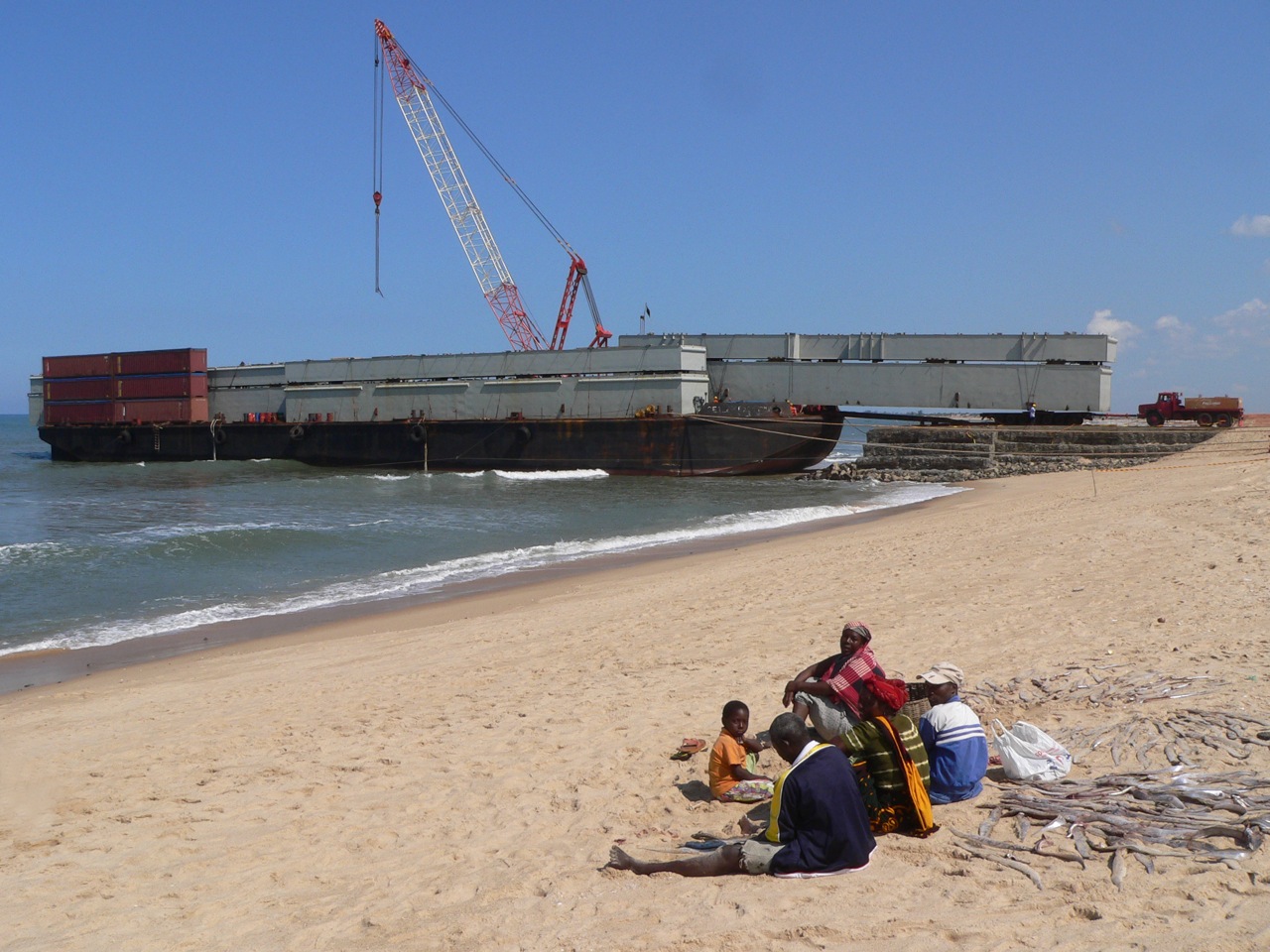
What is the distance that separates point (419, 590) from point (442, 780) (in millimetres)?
9608

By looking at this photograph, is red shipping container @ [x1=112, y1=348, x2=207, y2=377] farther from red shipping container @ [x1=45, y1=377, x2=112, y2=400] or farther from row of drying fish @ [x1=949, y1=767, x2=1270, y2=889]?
row of drying fish @ [x1=949, y1=767, x2=1270, y2=889]

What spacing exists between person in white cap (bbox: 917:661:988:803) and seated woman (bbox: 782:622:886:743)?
23.6 inches

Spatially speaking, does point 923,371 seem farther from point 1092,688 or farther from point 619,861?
point 619,861

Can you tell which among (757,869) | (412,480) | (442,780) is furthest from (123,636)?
(412,480)

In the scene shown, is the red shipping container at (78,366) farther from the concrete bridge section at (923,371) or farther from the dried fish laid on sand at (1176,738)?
the dried fish laid on sand at (1176,738)

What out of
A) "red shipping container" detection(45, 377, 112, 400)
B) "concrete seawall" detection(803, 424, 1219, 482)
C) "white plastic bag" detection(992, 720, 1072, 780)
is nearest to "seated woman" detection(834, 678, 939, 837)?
"white plastic bag" detection(992, 720, 1072, 780)

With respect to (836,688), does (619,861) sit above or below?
below

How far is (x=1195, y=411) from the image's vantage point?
3828 centimetres

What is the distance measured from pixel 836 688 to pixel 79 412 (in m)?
57.0

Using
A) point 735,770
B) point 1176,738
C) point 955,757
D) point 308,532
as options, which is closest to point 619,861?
point 735,770

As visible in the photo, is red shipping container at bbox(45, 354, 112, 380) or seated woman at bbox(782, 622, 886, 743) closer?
seated woman at bbox(782, 622, 886, 743)

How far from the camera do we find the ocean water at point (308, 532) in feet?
50.1

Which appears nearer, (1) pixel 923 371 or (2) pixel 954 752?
(2) pixel 954 752

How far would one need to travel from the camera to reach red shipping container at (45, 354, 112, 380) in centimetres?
5344
